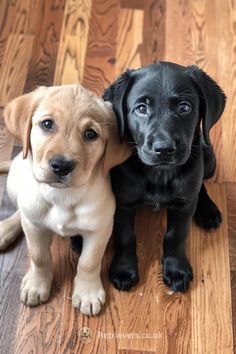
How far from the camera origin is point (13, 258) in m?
2.19

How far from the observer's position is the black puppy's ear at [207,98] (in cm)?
184

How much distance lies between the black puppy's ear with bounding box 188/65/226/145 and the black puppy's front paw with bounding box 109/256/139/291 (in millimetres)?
559

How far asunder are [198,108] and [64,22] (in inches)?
50.2

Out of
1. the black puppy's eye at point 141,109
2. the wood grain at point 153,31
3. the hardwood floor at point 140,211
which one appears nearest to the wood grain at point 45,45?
the hardwood floor at point 140,211

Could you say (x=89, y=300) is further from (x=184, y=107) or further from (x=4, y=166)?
(x=184, y=107)

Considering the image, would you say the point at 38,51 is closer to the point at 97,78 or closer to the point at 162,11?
the point at 97,78

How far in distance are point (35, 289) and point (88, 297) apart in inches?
7.2

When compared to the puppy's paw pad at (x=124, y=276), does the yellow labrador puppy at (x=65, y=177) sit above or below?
above

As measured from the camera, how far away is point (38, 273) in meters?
2.06

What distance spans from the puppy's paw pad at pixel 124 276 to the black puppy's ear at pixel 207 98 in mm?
570

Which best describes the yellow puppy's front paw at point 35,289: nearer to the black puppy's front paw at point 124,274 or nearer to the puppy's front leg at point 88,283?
the puppy's front leg at point 88,283

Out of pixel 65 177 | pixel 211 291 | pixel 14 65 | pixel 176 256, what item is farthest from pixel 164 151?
pixel 14 65

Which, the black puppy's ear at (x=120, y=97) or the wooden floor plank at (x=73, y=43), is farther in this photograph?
the wooden floor plank at (x=73, y=43)

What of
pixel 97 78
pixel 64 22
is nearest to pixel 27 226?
pixel 97 78
